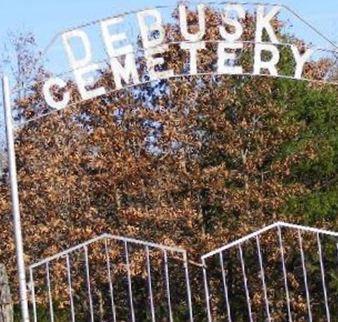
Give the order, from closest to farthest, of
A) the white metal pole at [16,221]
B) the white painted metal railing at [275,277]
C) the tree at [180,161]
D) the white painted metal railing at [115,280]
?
the white metal pole at [16,221]
the white painted metal railing at [275,277]
the white painted metal railing at [115,280]
the tree at [180,161]

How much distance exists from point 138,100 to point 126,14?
348 inches

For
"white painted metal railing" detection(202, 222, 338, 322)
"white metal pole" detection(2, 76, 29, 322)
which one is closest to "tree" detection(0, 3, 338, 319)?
"white painted metal railing" detection(202, 222, 338, 322)

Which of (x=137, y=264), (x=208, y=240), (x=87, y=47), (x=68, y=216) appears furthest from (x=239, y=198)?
(x=87, y=47)

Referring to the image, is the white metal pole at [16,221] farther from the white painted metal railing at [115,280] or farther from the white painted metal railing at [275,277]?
the white painted metal railing at [275,277]

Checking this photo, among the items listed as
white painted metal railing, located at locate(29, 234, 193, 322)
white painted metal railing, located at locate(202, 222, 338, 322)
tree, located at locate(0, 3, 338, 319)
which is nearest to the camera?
white painted metal railing, located at locate(202, 222, 338, 322)

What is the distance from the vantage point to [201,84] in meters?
15.8


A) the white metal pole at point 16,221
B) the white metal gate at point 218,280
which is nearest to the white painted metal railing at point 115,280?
the white metal gate at point 218,280

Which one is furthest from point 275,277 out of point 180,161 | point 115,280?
point 115,280

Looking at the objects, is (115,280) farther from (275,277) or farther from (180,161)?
(275,277)

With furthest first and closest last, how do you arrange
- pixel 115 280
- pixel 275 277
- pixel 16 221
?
pixel 275 277 < pixel 115 280 < pixel 16 221

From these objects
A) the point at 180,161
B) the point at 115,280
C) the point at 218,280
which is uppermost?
the point at 180,161

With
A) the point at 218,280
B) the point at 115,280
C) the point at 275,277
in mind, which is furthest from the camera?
the point at 275,277

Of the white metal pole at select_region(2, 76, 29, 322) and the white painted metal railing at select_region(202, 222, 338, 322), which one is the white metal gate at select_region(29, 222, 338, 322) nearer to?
the white painted metal railing at select_region(202, 222, 338, 322)

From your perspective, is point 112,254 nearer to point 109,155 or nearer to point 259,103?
point 109,155
